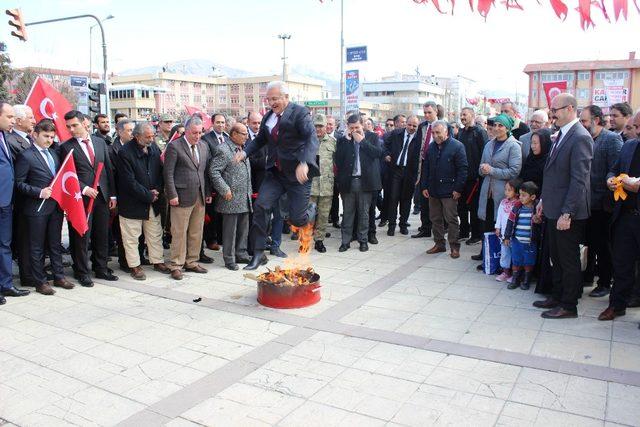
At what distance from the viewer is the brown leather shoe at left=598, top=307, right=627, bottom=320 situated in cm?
553

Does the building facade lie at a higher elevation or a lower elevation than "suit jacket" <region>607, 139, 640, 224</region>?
higher

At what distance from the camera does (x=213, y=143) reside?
782 cm

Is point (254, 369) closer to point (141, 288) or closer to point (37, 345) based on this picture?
point (37, 345)

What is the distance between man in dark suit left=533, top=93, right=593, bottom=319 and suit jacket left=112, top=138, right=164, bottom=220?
4803mm

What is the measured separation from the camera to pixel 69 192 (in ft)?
21.4

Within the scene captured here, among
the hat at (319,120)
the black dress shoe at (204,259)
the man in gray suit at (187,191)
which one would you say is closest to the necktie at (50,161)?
the man in gray suit at (187,191)

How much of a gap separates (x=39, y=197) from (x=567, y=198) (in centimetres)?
574

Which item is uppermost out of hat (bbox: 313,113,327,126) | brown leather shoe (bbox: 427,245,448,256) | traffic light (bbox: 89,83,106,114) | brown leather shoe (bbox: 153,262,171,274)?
traffic light (bbox: 89,83,106,114)

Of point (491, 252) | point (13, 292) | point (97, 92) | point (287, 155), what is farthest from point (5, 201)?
point (97, 92)

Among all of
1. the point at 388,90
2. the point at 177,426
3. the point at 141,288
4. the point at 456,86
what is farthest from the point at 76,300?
the point at 456,86

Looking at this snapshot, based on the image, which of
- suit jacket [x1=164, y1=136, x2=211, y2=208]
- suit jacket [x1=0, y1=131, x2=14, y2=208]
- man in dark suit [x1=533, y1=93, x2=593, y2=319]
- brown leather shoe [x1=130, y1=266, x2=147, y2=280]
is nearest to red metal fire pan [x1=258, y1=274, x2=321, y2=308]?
suit jacket [x1=164, y1=136, x2=211, y2=208]

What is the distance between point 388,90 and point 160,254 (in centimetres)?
12207

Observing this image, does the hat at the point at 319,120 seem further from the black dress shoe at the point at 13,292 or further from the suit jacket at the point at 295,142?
the black dress shoe at the point at 13,292

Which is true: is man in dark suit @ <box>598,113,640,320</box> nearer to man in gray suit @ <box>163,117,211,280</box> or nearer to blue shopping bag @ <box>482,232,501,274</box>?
blue shopping bag @ <box>482,232,501,274</box>
